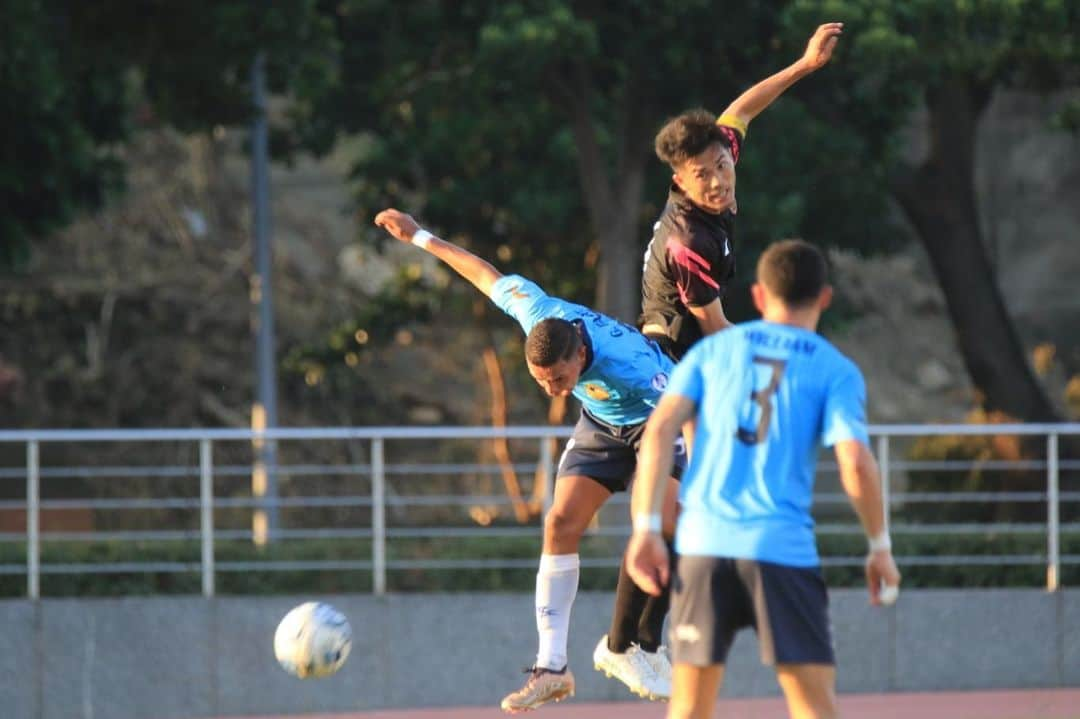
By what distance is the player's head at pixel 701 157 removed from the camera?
748cm

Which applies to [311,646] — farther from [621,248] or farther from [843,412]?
[621,248]

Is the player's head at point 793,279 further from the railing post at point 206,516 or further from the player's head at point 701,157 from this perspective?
the railing post at point 206,516

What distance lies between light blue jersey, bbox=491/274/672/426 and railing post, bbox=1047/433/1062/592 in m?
5.29

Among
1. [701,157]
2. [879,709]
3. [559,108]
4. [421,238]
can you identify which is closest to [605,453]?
[421,238]

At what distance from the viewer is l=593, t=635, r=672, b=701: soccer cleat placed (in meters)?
8.12

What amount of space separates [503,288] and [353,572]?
5779 millimetres

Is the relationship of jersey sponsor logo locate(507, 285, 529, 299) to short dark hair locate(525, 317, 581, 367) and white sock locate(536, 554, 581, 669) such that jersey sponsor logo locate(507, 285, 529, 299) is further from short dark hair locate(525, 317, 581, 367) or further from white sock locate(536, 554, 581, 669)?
white sock locate(536, 554, 581, 669)

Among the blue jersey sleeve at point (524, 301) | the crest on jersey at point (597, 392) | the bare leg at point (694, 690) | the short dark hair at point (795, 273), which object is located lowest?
the bare leg at point (694, 690)

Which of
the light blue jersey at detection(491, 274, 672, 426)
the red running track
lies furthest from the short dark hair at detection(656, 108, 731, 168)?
the red running track

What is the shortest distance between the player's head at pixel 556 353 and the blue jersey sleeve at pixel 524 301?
23 centimetres

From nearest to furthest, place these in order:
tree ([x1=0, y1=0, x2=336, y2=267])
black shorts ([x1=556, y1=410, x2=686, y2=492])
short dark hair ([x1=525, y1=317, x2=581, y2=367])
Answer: short dark hair ([x1=525, y1=317, x2=581, y2=367]) < black shorts ([x1=556, y1=410, x2=686, y2=492]) < tree ([x1=0, y1=0, x2=336, y2=267])

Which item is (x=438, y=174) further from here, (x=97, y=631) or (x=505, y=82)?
(x=97, y=631)

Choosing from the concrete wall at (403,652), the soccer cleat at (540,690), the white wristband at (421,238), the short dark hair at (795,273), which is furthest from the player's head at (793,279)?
the concrete wall at (403,652)

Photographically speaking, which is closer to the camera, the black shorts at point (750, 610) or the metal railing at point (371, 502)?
the black shorts at point (750, 610)
